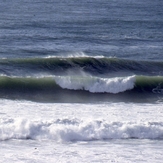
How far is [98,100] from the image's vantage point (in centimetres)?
2100

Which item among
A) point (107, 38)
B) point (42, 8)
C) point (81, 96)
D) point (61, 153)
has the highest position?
point (42, 8)

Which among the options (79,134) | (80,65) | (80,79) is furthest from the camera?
(80,65)

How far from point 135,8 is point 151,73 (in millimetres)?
23659

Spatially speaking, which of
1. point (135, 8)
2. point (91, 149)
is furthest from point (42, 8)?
point (91, 149)

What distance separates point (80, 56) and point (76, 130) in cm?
998

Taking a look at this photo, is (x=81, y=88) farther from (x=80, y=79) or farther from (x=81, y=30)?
(x=81, y=30)

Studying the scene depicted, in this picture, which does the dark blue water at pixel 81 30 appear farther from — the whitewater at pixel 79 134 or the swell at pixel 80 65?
the whitewater at pixel 79 134

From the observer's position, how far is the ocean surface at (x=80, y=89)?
15.9 meters

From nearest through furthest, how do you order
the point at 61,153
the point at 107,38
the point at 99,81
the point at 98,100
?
the point at 61,153, the point at 98,100, the point at 99,81, the point at 107,38

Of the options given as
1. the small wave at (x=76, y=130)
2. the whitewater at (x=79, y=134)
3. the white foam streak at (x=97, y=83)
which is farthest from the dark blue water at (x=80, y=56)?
the small wave at (x=76, y=130)

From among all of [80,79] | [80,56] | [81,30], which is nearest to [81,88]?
[80,79]

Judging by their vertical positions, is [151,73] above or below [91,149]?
above

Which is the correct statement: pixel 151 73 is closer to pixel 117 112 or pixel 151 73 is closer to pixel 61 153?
pixel 117 112

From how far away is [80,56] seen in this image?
26391 mm
